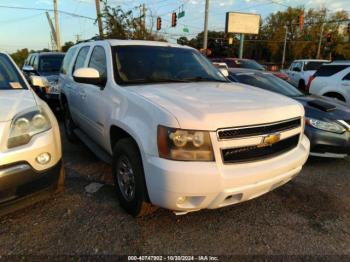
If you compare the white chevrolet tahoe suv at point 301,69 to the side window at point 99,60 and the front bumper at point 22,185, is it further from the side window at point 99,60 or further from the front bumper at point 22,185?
the front bumper at point 22,185

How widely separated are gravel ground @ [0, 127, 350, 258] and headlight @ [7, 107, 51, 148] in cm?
86

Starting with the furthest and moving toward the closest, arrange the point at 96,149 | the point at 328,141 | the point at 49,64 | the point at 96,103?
1. the point at 49,64
2. the point at 328,141
3. the point at 96,149
4. the point at 96,103

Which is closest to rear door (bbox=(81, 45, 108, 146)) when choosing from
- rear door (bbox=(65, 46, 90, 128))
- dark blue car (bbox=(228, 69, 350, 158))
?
rear door (bbox=(65, 46, 90, 128))

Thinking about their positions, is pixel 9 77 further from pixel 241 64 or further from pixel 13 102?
pixel 241 64

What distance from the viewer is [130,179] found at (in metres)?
3.01

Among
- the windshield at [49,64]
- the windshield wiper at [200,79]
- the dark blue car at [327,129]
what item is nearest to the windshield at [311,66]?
the dark blue car at [327,129]

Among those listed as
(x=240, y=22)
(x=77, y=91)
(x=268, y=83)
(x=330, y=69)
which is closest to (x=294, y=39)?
(x=240, y=22)

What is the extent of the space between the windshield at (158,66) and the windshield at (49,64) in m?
6.46

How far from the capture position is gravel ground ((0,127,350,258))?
2639mm

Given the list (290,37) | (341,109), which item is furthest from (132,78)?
(290,37)

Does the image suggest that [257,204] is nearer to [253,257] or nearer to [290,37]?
[253,257]

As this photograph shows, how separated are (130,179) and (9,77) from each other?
194 cm

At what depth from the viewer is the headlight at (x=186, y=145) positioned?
95.9 inches

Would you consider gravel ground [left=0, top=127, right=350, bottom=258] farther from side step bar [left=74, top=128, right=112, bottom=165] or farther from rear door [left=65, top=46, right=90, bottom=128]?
rear door [left=65, top=46, right=90, bottom=128]
